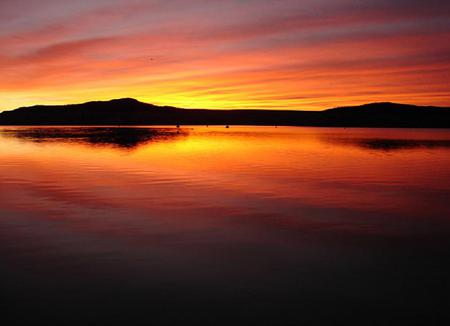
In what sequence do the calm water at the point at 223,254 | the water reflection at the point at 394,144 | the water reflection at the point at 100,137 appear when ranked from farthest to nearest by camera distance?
the water reflection at the point at 100,137, the water reflection at the point at 394,144, the calm water at the point at 223,254

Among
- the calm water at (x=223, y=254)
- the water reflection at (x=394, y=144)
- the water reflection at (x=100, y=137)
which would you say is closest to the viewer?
the calm water at (x=223, y=254)

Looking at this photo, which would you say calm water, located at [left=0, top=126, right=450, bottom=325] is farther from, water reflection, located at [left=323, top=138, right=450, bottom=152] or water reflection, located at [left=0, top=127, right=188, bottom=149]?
water reflection, located at [left=0, top=127, right=188, bottom=149]

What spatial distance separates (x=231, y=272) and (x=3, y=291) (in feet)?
15.1

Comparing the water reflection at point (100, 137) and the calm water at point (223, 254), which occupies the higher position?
the calm water at point (223, 254)

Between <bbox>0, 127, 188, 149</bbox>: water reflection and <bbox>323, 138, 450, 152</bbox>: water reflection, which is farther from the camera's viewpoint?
<bbox>0, 127, 188, 149</bbox>: water reflection

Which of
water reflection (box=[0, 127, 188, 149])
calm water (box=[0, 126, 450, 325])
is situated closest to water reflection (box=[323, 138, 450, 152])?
water reflection (box=[0, 127, 188, 149])

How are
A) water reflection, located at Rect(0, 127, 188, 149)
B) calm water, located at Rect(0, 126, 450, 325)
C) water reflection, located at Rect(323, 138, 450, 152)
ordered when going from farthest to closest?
water reflection, located at Rect(0, 127, 188, 149)
water reflection, located at Rect(323, 138, 450, 152)
calm water, located at Rect(0, 126, 450, 325)

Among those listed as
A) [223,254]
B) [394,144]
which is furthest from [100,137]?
[223,254]

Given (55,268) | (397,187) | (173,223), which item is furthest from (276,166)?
(55,268)

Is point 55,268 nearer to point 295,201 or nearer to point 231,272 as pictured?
point 231,272

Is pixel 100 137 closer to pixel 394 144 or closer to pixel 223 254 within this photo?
pixel 394 144

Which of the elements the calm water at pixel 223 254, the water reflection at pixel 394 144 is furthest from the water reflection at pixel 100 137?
the calm water at pixel 223 254

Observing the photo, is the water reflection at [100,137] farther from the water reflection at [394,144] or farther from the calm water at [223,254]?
the calm water at [223,254]

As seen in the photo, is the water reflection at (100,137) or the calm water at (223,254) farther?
the water reflection at (100,137)
